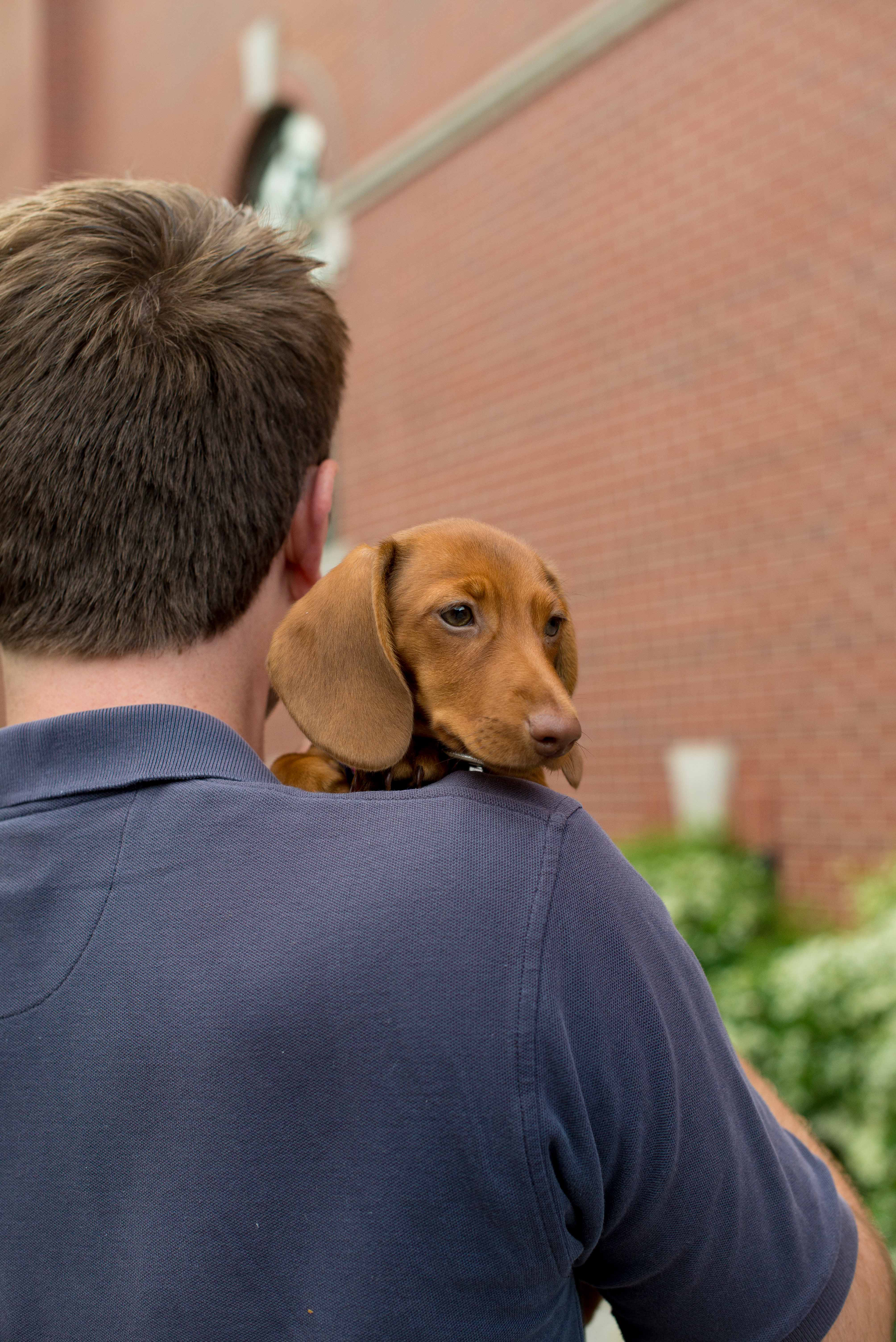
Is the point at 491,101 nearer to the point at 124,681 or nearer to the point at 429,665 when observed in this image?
the point at 429,665

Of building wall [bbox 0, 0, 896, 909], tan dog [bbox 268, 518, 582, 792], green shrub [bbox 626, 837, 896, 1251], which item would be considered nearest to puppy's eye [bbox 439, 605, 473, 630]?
tan dog [bbox 268, 518, 582, 792]

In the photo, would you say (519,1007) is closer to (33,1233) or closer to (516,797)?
(516,797)

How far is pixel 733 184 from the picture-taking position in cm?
630

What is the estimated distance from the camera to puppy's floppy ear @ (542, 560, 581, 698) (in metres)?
2.07

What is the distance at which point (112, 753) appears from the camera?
3.97 ft

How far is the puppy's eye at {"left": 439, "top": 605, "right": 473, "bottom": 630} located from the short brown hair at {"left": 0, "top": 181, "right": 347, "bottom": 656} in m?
0.47

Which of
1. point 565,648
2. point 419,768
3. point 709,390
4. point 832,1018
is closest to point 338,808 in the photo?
point 419,768

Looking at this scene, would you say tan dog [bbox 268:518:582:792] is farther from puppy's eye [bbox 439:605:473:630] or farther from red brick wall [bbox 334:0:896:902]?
red brick wall [bbox 334:0:896:902]

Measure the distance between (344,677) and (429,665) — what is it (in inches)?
8.6

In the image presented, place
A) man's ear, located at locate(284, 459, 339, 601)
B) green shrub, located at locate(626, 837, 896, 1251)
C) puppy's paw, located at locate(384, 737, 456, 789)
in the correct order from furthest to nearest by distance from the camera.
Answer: green shrub, located at locate(626, 837, 896, 1251)
puppy's paw, located at locate(384, 737, 456, 789)
man's ear, located at locate(284, 459, 339, 601)

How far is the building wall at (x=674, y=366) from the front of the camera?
5703 millimetres

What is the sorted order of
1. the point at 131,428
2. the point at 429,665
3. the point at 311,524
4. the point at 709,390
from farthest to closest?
the point at 709,390 → the point at 429,665 → the point at 311,524 → the point at 131,428

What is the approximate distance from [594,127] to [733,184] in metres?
1.27

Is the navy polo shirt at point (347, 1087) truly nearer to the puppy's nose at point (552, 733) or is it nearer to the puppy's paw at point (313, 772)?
the puppy's nose at point (552, 733)
